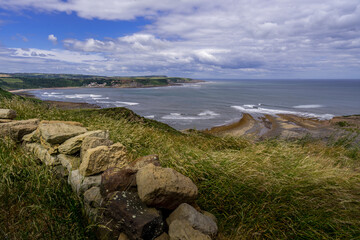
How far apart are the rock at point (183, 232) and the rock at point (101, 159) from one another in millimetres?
1927

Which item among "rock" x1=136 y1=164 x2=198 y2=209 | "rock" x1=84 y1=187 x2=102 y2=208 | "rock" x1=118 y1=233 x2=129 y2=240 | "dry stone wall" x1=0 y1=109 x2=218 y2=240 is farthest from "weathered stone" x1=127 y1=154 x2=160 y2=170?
"rock" x1=118 y1=233 x2=129 y2=240

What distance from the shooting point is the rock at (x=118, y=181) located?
3.86 m

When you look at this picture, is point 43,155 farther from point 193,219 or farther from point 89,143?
point 193,219

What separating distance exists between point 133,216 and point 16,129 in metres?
5.21

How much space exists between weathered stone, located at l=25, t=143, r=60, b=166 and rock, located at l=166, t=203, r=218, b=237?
3.16 meters

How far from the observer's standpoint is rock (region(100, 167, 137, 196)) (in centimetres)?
386

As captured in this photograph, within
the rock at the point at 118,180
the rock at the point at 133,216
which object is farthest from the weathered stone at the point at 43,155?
the rock at the point at 133,216

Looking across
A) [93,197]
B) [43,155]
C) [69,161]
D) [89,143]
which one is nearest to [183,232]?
[93,197]

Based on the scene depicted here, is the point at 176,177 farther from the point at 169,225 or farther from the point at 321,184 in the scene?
the point at 321,184

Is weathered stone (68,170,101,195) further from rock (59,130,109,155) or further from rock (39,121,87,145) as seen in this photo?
rock (39,121,87,145)

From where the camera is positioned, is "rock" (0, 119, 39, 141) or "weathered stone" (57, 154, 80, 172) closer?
"weathered stone" (57, 154, 80, 172)

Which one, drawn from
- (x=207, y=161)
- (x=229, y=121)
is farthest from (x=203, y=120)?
(x=207, y=161)

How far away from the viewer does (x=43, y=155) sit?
5.32 m

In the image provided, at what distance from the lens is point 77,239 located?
3143 mm
